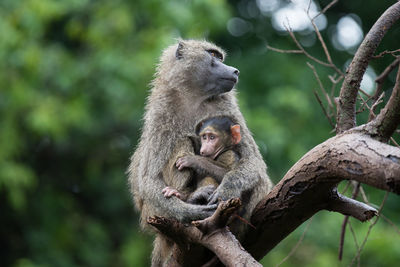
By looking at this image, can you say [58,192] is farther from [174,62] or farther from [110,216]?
[174,62]

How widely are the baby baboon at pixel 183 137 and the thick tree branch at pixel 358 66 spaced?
0.80 meters

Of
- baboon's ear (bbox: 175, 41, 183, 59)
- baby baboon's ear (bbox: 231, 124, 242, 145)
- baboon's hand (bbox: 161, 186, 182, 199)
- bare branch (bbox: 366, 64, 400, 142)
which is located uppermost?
baboon's ear (bbox: 175, 41, 183, 59)

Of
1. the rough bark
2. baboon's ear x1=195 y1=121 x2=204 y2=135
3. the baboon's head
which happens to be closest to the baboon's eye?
the baboon's head

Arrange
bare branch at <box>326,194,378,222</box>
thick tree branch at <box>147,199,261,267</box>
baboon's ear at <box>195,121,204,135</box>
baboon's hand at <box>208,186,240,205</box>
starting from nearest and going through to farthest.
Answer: thick tree branch at <box>147,199,261,267</box>, bare branch at <box>326,194,378,222</box>, baboon's hand at <box>208,186,240,205</box>, baboon's ear at <box>195,121,204,135</box>

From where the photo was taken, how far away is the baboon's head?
424 cm

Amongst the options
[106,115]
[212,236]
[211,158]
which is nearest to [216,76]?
[211,158]

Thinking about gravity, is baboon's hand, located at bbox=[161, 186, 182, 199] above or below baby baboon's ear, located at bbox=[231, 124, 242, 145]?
below

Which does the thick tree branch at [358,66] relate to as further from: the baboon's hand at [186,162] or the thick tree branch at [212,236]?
the baboon's hand at [186,162]

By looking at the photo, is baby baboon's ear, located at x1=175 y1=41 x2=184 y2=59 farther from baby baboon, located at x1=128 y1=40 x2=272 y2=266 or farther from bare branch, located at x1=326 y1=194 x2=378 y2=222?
bare branch, located at x1=326 y1=194 x2=378 y2=222

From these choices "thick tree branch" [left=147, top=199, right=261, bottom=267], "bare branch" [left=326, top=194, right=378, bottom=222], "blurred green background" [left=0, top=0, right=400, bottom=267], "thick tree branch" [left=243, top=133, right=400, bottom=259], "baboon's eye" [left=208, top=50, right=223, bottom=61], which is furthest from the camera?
"blurred green background" [left=0, top=0, right=400, bottom=267]

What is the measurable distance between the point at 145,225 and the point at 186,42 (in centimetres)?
153

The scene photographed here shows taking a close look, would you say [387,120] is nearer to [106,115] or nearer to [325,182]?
[325,182]

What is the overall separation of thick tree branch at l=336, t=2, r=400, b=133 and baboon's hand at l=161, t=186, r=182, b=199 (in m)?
1.17

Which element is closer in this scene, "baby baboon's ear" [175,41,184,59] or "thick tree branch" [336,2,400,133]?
"thick tree branch" [336,2,400,133]
